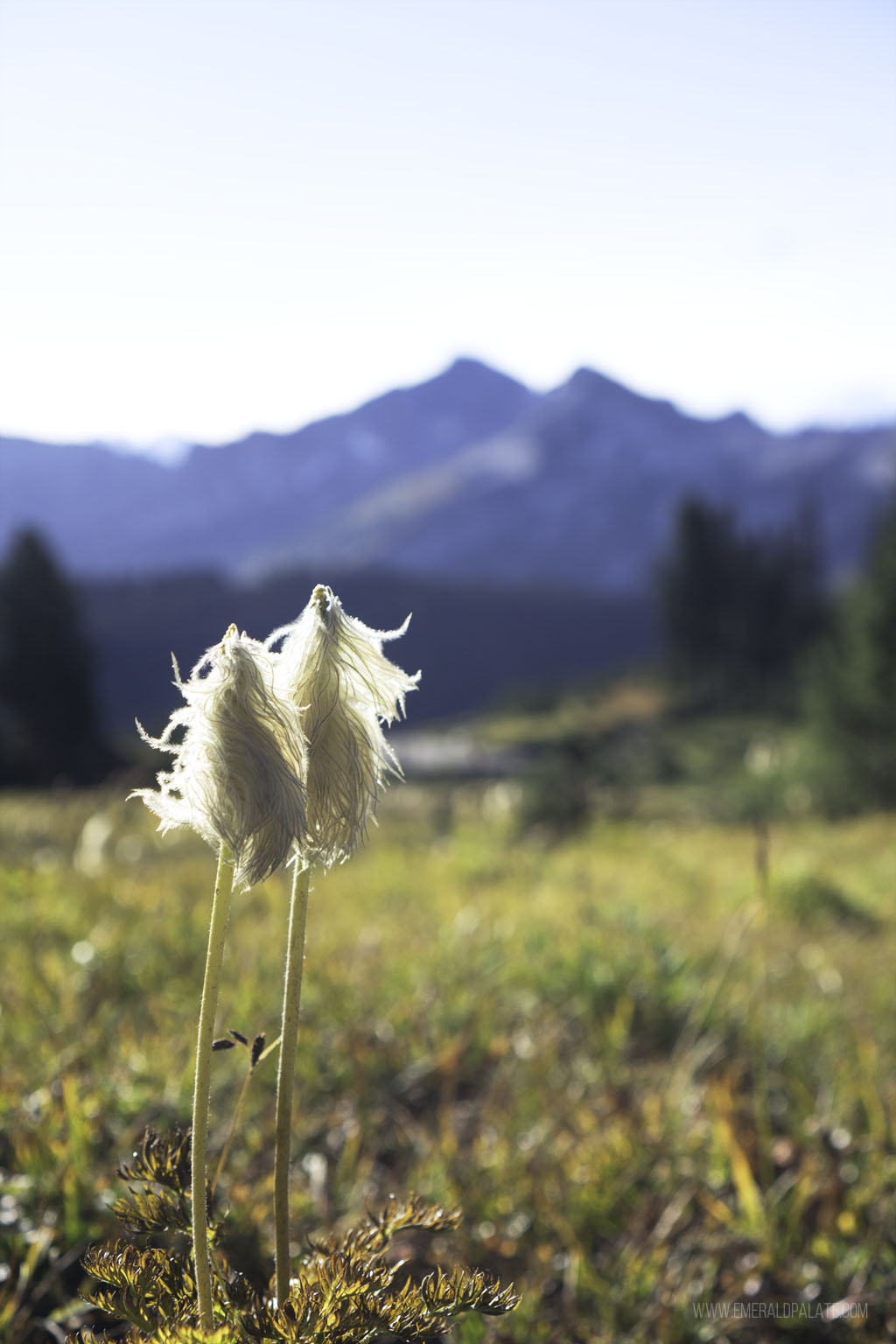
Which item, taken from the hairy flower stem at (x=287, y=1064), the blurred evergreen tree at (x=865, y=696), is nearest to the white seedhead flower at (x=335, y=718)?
the hairy flower stem at (x=287, y=1064)

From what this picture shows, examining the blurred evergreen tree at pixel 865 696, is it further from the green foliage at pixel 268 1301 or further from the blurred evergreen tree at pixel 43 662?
the blurred evergreen tree at pixel 43 662

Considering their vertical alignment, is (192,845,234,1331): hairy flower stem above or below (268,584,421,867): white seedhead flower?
below

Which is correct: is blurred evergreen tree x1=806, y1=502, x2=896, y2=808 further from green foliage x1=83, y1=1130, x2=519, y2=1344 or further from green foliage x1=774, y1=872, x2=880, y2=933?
green foliage x1=83, y1=1130, x2=519, y2=1344

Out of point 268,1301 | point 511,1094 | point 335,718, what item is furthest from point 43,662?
point 335,718

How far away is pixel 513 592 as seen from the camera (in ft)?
487

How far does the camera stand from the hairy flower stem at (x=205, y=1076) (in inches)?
43.2

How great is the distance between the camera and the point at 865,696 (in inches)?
791

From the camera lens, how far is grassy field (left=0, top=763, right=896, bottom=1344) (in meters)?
2.44

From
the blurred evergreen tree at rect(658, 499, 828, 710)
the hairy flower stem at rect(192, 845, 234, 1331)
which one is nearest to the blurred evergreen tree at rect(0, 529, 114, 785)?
the blurred evergreen tree at rect(658, 499, 828, 710)

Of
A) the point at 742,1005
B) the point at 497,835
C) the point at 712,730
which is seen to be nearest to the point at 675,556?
the point at 712,730

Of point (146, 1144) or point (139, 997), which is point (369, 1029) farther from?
point (146, 1144)

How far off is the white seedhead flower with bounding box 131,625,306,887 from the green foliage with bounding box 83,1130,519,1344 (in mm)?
494

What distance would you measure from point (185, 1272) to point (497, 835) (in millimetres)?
10306

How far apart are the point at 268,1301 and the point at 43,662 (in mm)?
35631
